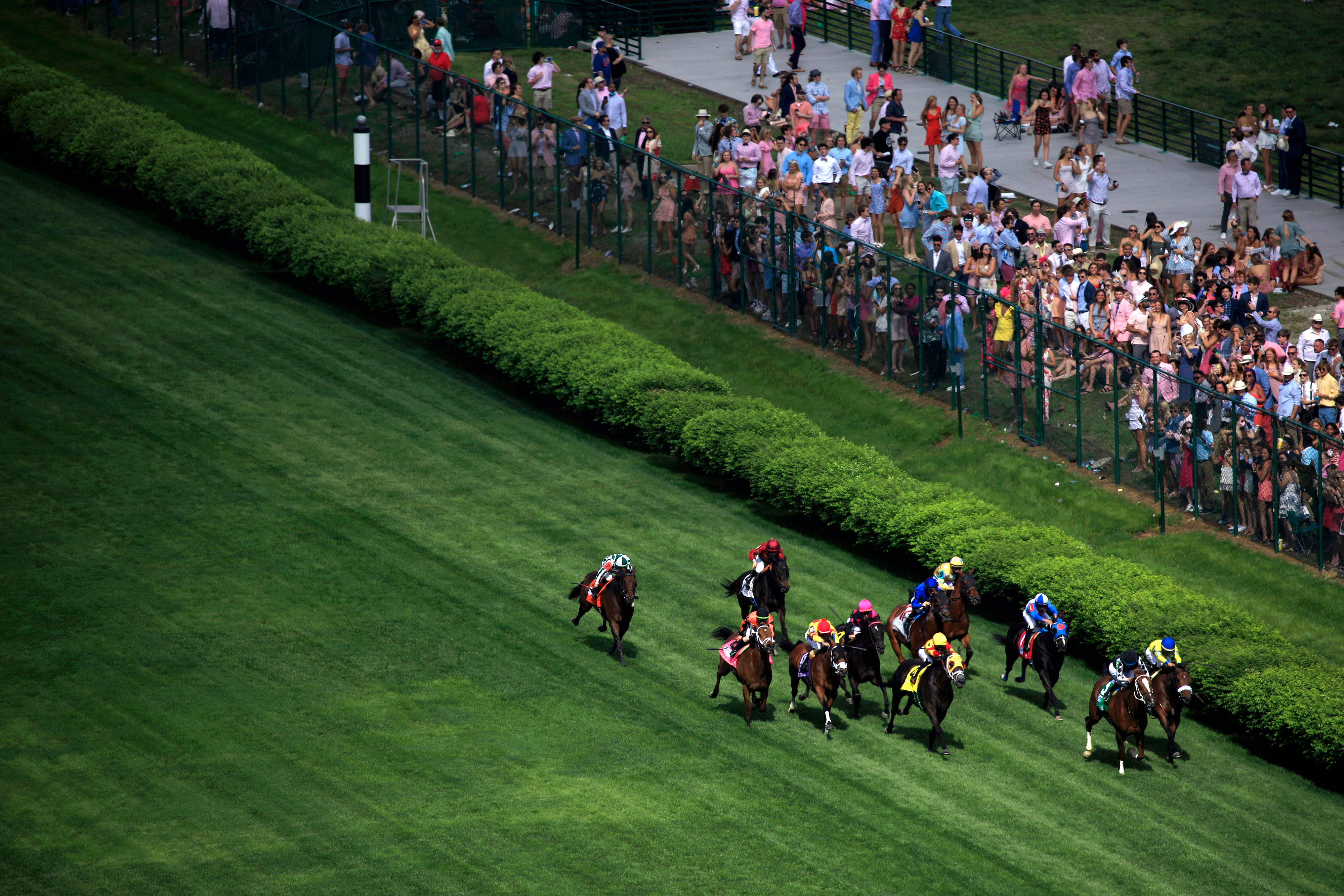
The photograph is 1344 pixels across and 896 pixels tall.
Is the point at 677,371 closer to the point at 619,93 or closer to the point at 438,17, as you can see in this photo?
the point at 619,93

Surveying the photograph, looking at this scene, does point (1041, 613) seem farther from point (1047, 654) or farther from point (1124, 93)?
point (1124, 93)

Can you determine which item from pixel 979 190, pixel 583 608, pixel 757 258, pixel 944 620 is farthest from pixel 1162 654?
pixel 979 190

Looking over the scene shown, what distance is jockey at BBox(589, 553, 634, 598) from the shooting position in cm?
1692

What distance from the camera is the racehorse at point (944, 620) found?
1756cm

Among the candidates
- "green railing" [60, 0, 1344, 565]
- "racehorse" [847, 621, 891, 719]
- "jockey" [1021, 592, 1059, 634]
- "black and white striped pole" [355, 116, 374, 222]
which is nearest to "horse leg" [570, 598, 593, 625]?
"racehorse" [847, 621, 891, 719]

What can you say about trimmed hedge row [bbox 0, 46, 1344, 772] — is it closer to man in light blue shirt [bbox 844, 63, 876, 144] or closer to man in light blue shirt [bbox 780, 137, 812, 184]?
man in light blue shirt [bbox 780, 137, 812, 184]

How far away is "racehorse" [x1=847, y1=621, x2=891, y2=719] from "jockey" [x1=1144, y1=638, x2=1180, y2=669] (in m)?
2.77

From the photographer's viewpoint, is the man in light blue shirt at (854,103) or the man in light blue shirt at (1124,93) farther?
the man in light blue shirt at (1124,93)

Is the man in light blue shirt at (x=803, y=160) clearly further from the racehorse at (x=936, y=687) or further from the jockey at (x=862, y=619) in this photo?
the racehorse at (x=936, y=687)

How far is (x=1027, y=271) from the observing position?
25.7 m

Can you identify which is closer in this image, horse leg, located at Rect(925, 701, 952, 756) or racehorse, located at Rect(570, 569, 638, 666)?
horse leg, located at Rect(925, 701, 952, 756)

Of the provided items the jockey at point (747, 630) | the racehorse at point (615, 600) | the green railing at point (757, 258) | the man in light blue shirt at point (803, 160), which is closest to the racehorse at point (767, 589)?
the racehorse at point (615, 600)

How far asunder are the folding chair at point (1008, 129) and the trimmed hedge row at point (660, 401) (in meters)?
14.0

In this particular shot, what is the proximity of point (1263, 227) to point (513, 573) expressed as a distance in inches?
793
